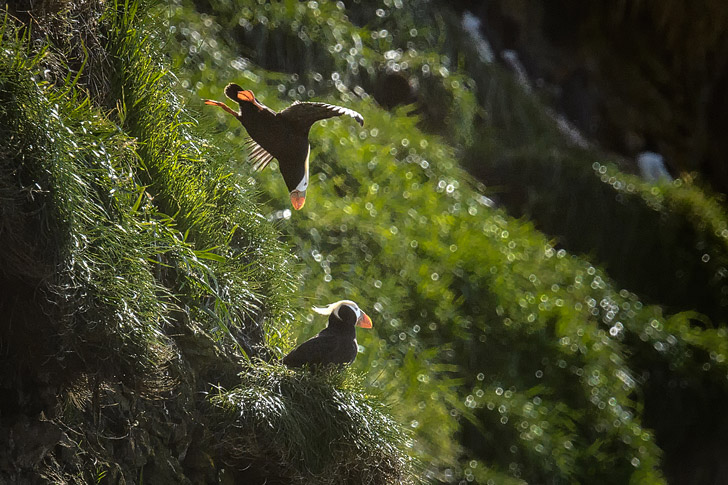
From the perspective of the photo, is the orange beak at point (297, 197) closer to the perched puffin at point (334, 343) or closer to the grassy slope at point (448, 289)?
the perched puffin at point (334, 343)

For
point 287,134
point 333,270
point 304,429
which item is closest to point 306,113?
point 287,134

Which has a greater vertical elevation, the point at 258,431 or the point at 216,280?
the point at 216,280

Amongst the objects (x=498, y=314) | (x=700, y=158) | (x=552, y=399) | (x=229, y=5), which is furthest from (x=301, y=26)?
(x=700, y=158)

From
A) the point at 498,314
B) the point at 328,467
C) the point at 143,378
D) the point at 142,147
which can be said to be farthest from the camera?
the point at 498,314

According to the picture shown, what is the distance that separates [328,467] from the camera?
2.37 meters

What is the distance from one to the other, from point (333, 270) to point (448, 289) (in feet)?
2.99

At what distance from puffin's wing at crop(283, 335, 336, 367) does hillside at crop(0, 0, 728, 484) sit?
2.1 inches

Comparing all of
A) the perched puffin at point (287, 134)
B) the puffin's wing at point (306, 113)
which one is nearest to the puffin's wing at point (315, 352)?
the perched puffin at point (287, 134)

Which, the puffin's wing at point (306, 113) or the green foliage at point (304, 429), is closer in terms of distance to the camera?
the puffin's wing at point (306, 113)

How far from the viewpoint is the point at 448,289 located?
4887 millimetres

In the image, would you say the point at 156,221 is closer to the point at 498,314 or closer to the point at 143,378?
the point at 143,378

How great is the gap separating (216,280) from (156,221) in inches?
9.7

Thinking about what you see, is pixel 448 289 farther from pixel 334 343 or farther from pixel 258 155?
pixel 258 155

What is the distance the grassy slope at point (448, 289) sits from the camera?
4.26 m
